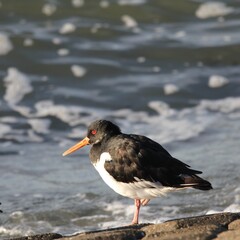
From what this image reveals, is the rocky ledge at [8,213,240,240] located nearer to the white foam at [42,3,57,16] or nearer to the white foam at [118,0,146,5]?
the white foam at [42,3,57,16]

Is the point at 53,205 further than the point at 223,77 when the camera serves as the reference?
No

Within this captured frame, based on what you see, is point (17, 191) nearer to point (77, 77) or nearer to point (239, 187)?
point (239, 187)

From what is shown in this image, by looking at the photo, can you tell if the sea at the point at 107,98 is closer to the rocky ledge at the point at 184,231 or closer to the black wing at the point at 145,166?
the black wing at the point at 145,166

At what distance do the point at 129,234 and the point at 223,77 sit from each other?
7.52 meters

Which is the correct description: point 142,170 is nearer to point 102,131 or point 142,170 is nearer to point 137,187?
point 137,187

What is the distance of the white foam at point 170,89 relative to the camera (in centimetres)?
1163

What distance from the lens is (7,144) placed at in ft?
32.4

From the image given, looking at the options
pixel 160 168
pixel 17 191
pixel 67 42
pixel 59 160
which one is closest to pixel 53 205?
pixel 17 191

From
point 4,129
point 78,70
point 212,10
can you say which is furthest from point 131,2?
point 4,129

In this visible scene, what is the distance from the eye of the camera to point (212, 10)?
588 inches

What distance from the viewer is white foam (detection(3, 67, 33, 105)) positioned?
11585mm

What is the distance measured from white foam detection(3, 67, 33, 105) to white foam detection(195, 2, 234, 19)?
4.01 m

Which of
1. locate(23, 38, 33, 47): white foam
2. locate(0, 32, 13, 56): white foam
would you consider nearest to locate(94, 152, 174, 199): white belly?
locate(0, 32, 13, 56): white foam

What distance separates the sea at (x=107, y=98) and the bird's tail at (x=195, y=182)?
1454 mm
